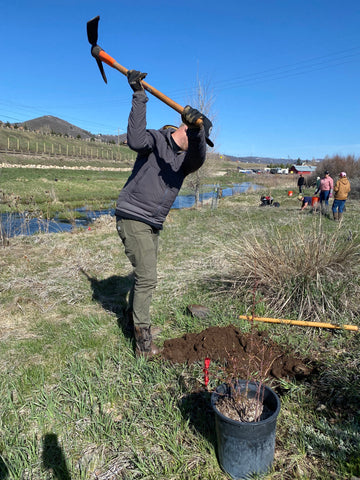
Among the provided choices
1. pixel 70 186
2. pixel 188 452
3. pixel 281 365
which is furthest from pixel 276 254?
pixel 70 186

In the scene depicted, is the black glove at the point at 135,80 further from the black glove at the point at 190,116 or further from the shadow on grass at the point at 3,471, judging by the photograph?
the shadow on grass at the point at 3,471

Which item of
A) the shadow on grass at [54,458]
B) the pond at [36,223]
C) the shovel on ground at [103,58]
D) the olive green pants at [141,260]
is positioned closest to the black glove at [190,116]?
the shovel on ground at [103,58]

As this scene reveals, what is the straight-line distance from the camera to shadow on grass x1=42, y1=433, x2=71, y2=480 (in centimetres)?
196

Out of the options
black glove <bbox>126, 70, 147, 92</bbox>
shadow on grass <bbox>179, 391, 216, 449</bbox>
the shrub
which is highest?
black glove <bbox>126, 70, 147, 92</bbox>

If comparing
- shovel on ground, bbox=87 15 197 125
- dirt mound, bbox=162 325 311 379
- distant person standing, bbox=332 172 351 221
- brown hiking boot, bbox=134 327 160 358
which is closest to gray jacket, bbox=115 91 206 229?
shovel on ground, bbox=87 15 197 125

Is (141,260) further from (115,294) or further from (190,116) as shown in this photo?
(115,294)

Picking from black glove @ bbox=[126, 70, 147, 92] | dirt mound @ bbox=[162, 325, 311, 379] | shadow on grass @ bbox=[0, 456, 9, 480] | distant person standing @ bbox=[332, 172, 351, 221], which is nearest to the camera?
shadow on grass @ bbox=[0, 456, 9, 480]

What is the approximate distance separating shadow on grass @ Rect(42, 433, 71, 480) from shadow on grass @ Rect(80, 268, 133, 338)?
1.39 metres

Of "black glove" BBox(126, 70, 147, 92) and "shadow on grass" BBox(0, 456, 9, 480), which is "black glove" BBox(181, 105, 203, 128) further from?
"shadow on grass" BBox(0, 456, 9, 480)

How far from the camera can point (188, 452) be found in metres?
2.04

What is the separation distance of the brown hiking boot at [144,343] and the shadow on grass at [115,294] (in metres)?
0.46

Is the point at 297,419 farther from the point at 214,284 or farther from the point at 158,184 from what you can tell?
the point at 214,284

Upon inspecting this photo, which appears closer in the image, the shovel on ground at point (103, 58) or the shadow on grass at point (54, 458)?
the shadow on grass at point (54, 458)

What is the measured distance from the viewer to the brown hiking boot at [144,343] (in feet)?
9.96
